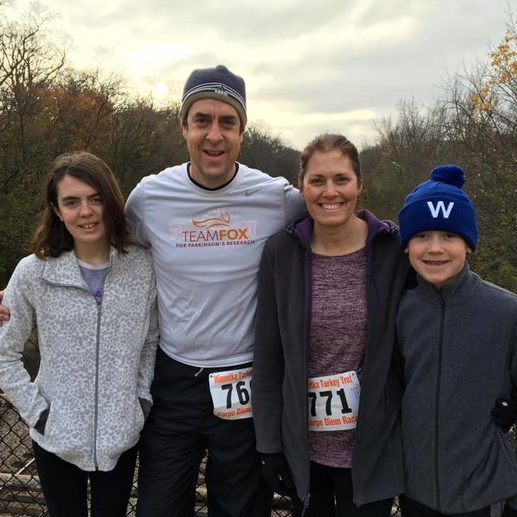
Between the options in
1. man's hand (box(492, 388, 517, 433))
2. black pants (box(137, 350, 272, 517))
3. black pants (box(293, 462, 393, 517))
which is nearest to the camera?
man's hand (box(492, 388, 517, 433))

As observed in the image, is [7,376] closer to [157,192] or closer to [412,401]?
[157,192]

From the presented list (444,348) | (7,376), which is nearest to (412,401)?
(444,348)

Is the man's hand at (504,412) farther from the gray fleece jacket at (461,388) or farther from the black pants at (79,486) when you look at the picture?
the black pants at (79,486)

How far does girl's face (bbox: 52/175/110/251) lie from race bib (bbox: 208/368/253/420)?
2.68 feet

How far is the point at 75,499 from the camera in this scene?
7.21ft

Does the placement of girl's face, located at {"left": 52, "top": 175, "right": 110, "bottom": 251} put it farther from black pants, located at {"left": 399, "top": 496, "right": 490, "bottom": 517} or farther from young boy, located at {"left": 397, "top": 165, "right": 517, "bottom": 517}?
black pants, located at {"left": 399, "top": 496, "right": 490, "bottom": 517}

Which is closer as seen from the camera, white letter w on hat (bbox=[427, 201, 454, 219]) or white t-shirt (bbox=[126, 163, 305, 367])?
white letter w on hat (bbox=[427, 201, 454, 219])

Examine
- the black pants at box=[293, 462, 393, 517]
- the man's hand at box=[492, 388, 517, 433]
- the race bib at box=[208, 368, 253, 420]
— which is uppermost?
the man's hand at box=[492, 388, 517, 433]

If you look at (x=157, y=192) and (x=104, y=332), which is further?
(x=157, y=192)

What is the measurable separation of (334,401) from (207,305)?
0.69 metres

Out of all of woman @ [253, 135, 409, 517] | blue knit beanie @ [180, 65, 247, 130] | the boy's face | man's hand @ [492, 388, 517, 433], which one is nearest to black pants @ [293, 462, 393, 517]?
woman @ [253, 135, 409, 517]

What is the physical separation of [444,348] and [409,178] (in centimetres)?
2406

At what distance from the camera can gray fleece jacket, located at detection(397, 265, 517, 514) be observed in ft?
5.89

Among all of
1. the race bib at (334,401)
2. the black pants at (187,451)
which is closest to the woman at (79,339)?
the black pants at (187,451)
